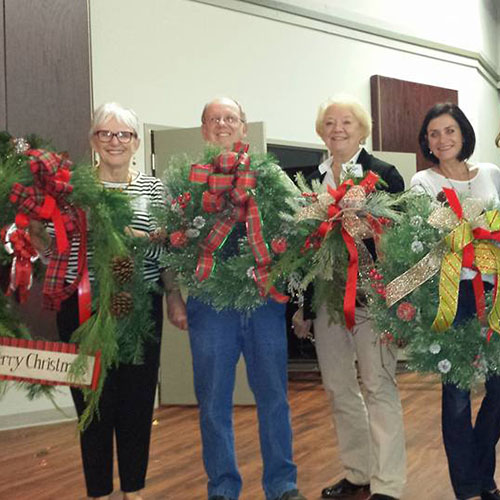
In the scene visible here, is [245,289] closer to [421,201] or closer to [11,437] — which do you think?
[421,201]

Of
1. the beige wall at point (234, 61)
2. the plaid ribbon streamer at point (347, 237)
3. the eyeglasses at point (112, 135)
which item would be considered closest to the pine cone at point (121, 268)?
the eyeglasses at point (112, 135)

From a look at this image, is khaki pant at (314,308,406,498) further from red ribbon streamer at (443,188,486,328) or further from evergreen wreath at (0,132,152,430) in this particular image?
evergreen wreath at (0,132,152,430)

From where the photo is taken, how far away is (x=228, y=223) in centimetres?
263

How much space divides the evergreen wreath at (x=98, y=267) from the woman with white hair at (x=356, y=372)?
0.65 m

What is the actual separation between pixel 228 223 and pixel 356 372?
0.78 m

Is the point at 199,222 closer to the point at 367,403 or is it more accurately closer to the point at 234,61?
the point at 367,403

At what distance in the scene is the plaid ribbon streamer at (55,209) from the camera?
8.34 feet

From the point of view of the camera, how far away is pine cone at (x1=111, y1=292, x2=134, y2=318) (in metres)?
2.60

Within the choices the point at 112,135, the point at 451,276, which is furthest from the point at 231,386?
the point at 112,135

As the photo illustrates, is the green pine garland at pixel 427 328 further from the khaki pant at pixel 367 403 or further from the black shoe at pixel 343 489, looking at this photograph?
the black shoe at pixel 343 489

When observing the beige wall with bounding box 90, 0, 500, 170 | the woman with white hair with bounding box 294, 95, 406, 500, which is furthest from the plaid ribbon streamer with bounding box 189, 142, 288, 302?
the beige wall with bounding box 90, 0, 500, 170

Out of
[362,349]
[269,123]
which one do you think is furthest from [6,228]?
[269,123]

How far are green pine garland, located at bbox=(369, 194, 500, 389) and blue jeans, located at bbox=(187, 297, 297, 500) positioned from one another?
15.9 inches

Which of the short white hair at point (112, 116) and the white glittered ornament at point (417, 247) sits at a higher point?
the short white hair at point (112, 116)
